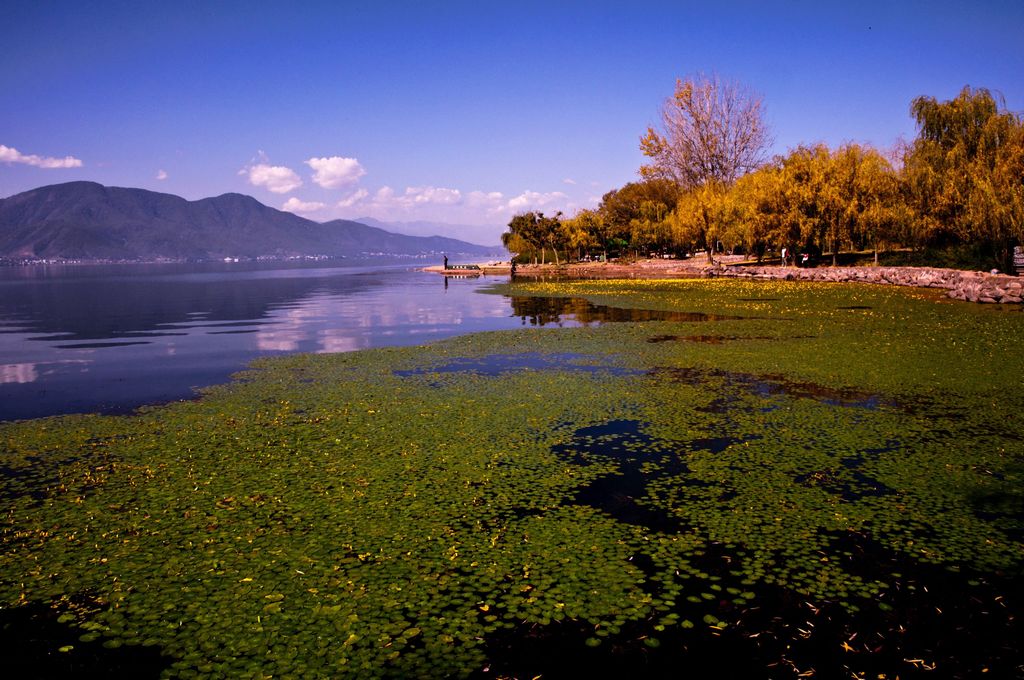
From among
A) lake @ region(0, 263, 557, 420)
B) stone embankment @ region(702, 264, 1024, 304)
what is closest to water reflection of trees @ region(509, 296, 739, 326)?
lake @ region(0, 263, 557, 420)

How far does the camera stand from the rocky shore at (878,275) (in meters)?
33.5

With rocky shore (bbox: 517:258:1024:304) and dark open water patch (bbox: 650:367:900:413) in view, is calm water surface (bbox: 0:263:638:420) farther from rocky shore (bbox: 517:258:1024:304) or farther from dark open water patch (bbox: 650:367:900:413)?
rocky shore (bbox: 517:258:1024:304)

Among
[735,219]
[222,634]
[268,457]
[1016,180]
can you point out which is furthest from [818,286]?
[222,634]

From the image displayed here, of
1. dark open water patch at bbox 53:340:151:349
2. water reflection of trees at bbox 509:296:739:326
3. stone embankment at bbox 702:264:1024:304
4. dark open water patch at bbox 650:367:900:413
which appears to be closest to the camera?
dark open water patch at bbox 650:367:900:413

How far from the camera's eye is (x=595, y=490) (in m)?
9.41

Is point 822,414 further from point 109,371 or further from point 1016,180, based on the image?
point 1016,180

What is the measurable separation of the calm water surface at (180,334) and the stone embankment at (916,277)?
20477 mm

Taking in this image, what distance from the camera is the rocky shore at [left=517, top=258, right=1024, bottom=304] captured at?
33.5 meters

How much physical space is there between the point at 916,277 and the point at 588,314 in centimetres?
2591

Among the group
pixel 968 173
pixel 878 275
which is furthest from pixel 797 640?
pixel 968 173

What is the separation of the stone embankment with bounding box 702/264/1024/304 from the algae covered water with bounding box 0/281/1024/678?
22.5 metres

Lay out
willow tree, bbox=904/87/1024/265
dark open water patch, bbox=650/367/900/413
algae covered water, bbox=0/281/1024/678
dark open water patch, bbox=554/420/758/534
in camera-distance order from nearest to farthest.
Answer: algae covered water, bbox=0/281/1024/678
dark open water patch, bbox=554/420/758/534
dark open water patch, bbox=650/367/900/413
willow tree, bbox=904/87/1024/265

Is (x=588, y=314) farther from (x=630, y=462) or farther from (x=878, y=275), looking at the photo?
(x=878, y=275)

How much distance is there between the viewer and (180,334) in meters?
30.0
